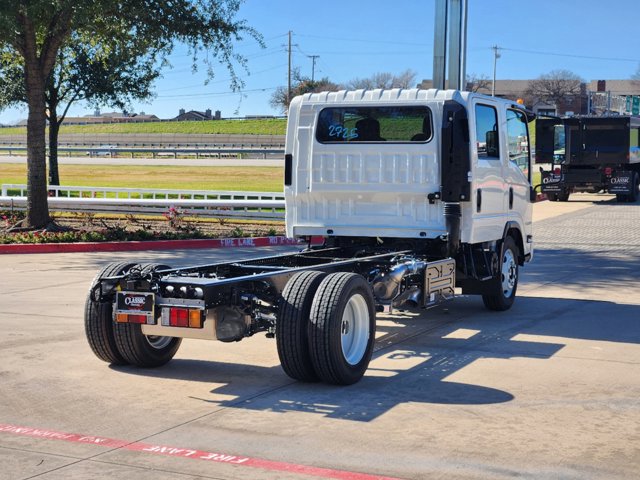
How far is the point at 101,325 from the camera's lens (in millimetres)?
8094

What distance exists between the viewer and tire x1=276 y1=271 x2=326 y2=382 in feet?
24.6

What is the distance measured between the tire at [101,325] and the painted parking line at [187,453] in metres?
1.58

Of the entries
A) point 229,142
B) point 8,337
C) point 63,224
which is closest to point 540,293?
point 8,337

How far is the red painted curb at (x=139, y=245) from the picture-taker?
18.0 metres

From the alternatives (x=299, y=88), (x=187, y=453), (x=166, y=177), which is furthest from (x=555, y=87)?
(x=187, y=453)

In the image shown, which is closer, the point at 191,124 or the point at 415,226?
the point at 415,226

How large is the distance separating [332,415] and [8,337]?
4.31 metres

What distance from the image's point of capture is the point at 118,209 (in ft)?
77.1

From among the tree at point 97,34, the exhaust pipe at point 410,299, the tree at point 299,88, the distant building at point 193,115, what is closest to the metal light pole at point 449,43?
the tree at point 97,34

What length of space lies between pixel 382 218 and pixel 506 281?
1936 millimetres

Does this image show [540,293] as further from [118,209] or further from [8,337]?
[118,209]

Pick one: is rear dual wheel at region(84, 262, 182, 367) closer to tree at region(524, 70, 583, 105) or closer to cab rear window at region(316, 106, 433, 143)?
cab rear window at region(316, 106, 433, 143)

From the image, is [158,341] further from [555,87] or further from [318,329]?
[555,87]

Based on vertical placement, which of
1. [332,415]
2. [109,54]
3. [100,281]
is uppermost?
[109,54]
